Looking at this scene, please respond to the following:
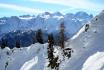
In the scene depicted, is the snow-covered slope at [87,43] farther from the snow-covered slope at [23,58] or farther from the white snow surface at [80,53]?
the snow-covered slope at [23,58]

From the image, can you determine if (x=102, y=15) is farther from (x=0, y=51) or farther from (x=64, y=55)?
(x=0, y=51)

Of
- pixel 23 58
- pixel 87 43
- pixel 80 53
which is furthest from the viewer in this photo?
pixel 23 58

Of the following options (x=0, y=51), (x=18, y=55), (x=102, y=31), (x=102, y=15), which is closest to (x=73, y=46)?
(x=102, y=31)

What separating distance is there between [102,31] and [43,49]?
33498 mm

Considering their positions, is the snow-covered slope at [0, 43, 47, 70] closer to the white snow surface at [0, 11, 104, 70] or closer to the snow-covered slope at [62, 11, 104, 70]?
the white snow surface at [0, 11, 104, 70]

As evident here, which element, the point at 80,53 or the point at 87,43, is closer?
the point at 80,53

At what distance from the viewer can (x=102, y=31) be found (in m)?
92.3

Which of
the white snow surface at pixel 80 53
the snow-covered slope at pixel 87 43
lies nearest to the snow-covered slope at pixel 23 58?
the white snow surface at pixel 80 53

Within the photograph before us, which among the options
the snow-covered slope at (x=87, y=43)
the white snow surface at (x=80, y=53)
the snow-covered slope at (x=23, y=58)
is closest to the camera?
the white snow surface at (x=80, y=53)

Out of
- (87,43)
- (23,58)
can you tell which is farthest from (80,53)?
(23,58)

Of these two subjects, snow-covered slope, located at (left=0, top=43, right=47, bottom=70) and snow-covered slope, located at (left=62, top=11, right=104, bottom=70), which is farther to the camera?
snow-covered slope, located at (left=0, top=43, right=47, bottom=70)

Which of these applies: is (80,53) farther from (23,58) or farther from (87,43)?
(23,58)

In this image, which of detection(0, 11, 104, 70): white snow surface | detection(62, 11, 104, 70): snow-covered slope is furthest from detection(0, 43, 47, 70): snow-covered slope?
detection(62, 11, 104, 70): snow-covered slope

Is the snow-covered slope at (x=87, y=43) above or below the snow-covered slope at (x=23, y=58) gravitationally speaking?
above
